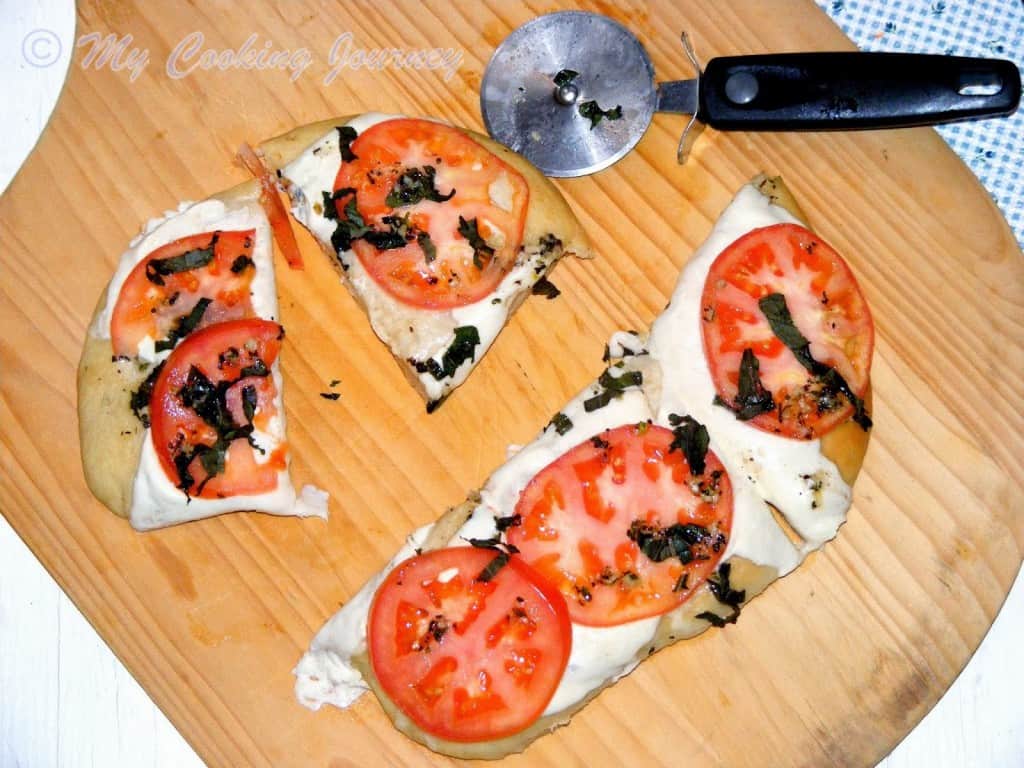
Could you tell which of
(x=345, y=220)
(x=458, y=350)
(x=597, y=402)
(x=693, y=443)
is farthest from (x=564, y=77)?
(x=693, y=443)

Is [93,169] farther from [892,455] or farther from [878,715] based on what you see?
[878,715]

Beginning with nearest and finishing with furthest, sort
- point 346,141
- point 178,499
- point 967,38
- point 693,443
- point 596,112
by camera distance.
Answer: point 693,443 → point 178,499 → point 346,141 → point 596,112 → point 967,38

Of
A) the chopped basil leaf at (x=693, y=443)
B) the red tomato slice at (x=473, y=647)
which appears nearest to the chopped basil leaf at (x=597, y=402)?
the chopped basil leaf at (x=693, y=443)

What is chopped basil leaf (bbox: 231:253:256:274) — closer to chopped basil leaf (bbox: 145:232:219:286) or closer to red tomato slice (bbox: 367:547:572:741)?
chopped basil leaf (bbox: 145:232:219:286)

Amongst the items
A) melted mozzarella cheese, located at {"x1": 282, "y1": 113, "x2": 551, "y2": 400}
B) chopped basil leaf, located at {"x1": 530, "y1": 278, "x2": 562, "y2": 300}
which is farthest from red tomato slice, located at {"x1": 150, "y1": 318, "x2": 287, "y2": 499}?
chopped basil leaf, located at {"x1": 530, "y1": 278, "x2": 562, "y2": 300}

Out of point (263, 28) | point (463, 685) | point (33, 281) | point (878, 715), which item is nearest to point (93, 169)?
point (33, 281)

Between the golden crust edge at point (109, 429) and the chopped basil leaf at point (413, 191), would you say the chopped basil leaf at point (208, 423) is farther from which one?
the chopped basil leaf at point (413, 191)

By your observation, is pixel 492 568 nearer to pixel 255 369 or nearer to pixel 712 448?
pixel 712 448
